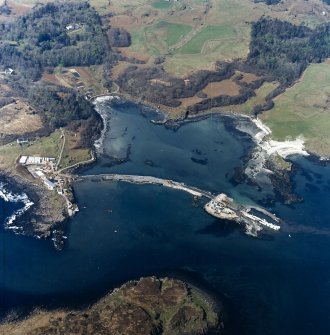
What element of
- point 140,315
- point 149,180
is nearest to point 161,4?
point 149,180

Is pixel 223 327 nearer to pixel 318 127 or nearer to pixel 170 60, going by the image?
pixel 318 127

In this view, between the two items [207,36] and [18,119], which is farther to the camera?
[207,36]

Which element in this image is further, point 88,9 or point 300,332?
point 88,9

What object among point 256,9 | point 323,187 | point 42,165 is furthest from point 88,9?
point 323,187

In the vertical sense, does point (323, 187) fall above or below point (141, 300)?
below

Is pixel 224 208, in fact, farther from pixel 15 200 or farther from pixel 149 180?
pixel 15 200

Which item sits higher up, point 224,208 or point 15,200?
point 15,200

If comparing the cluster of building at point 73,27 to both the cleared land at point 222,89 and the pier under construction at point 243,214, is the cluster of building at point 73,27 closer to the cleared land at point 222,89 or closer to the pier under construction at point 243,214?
the cleared land at point 222,89

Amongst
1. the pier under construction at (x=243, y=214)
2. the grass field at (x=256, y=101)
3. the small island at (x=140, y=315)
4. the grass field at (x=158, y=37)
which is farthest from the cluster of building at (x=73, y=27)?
the small island at (x=140, y=315)
